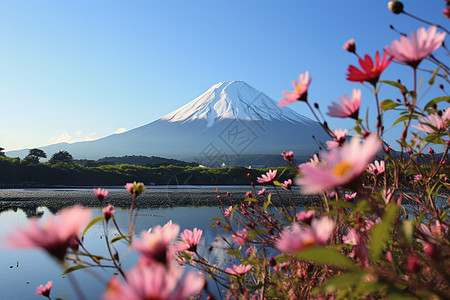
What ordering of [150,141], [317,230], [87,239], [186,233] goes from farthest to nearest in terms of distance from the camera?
1. [150,141]
2. [87,239]
3. [186,233]
4. [317,230]

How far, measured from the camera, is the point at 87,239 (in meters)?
5.07

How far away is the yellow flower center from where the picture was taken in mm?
337

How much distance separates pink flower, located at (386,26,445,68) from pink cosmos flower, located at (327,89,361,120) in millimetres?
84

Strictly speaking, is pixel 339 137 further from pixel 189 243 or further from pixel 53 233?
pixel 53 233

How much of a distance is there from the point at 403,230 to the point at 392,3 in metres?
0.55

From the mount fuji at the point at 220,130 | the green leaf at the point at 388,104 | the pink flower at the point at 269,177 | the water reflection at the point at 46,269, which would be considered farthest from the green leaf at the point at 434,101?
the mount fuji at the point at 220,130

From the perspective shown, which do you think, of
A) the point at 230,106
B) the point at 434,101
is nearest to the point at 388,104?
the point at 434,101

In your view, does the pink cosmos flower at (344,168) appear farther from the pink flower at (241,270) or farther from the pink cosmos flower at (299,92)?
the pink flower at (241,270)

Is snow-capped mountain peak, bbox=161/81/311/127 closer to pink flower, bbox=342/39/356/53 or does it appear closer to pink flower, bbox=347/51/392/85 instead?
pink flower, bbox=342/39/356/53

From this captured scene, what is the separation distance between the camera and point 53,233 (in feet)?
1.07

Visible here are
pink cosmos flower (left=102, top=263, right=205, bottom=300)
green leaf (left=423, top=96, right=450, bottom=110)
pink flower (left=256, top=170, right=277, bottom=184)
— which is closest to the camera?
pink cosmos flower (left=102, top=263, right=205, bottom=300)

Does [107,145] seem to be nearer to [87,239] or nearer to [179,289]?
[87,239]

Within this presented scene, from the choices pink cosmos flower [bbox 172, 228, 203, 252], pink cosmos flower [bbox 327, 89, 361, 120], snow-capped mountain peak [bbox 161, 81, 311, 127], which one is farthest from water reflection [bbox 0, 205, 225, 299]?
snow-capped mountain peak [bbox 161, 81, 311, 127]

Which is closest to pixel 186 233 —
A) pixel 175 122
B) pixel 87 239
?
pixel 87 239
